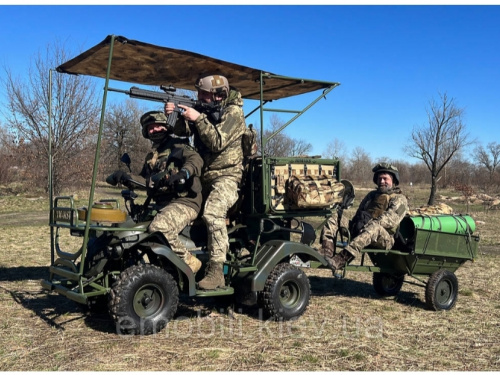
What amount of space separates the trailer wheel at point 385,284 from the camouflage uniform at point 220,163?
3.04 metres

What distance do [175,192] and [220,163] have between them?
0.66 m

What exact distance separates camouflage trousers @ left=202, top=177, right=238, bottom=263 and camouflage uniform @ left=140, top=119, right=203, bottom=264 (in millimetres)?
178

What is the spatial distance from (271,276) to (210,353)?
60.2 inches

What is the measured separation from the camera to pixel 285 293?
21.1 feet

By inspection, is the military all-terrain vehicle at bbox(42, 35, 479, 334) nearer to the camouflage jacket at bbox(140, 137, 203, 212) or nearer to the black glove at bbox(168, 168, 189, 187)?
the camouflage jacket at bbox(140, 137, 203, 212)

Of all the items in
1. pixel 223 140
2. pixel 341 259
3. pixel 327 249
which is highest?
pixel 223 140

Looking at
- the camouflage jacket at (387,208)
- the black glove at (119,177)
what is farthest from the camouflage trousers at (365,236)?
the black glove at (119,177)

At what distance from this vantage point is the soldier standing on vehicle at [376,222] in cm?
682

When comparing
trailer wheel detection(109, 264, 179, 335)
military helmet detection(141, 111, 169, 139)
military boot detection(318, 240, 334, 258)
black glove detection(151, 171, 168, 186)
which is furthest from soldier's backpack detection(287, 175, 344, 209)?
trailer wheel detection(109, 264, 179, 335)

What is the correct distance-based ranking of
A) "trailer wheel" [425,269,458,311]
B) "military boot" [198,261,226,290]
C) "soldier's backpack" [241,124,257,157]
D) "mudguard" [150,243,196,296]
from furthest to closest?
"trailer wheel" [425,269,458,311] < "soldier's backpack" [241,124,257,157] < "military boot" [198,261,226,290] < "mudguard" [150,243,196,296]

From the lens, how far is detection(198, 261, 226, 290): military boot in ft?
19.1

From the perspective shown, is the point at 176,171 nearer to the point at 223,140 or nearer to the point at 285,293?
the point at 223,140

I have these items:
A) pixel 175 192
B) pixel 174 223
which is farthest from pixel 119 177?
pixel 174 223

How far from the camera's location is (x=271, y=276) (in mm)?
6227
